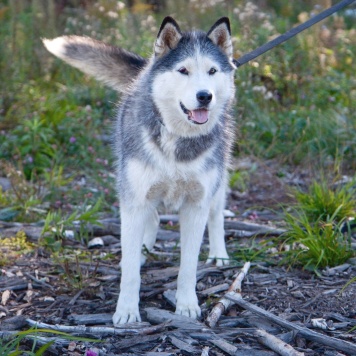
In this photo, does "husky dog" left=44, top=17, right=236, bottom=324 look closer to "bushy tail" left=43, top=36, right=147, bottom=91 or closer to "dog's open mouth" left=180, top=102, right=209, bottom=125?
"dog's open mouth" left=180, top=102, right=209, bottom=125

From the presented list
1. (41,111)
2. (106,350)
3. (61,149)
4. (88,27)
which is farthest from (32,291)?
(88,27)

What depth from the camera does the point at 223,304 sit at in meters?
3.84

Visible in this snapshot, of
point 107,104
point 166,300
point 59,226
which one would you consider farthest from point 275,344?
point 107,104

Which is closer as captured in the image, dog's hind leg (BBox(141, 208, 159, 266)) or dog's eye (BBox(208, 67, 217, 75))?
dog's eye (BBox(208, 67, 217, 75))

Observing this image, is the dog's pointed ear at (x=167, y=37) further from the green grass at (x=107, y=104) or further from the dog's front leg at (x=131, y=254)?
the green grass at (x=107, y=104)

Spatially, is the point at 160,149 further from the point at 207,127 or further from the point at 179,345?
the point at 179,345

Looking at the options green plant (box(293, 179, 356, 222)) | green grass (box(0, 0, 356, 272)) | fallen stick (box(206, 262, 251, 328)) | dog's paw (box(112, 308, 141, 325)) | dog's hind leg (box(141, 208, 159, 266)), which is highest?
green grass (box(0, 0, 356, 272))

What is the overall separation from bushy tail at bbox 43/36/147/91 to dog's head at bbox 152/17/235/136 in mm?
861

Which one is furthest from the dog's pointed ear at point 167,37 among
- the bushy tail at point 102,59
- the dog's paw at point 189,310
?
the dog's paw at point 189,310

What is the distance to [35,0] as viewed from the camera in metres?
8.18

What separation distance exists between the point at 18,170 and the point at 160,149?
8.63 ft

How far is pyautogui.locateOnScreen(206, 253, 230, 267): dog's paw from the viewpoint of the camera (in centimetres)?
457

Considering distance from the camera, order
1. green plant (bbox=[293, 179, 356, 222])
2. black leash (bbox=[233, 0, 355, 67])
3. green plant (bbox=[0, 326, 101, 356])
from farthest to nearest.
A: 1. green plant (bbox=[293, 179, 356, 222])
2. black leash (bbox=[233, 0, 355, 67])
3. green plant (bbox=[0, 326, 101, 356])

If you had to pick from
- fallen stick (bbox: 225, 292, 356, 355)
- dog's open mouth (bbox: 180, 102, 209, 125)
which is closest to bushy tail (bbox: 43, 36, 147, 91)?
dog's open mouth (bbox: 180, 102, 209, 125)
